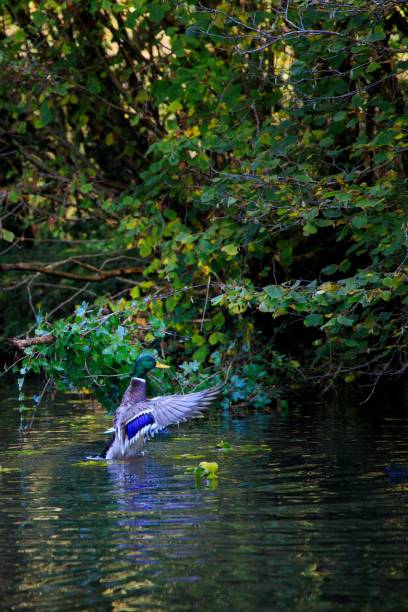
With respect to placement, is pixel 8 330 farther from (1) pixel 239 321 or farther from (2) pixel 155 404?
(2) pixel 155 404

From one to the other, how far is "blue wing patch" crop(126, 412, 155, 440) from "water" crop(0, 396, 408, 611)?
0.84ft

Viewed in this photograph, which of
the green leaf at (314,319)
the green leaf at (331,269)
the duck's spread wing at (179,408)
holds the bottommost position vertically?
the duck's spread wing at (179,408)

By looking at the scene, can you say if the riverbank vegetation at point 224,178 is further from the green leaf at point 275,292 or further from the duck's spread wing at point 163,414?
the duck's spread wing at point 163,414

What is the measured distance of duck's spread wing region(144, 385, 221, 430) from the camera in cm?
1201

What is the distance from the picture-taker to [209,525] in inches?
321

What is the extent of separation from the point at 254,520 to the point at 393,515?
91cm

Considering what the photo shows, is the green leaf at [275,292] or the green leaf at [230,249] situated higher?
the green leaf at [230,249]

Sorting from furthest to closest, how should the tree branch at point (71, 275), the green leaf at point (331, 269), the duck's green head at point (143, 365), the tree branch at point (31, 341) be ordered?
1. the tree branch at point (71, 275)
2. the duck's green head at point (143, 365)
3. the tree branch at point (31, 341)
4. the green leaf at point (331, 269)

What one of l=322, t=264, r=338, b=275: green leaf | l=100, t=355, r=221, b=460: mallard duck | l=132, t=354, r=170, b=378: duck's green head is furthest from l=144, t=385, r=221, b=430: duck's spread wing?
l=322, t=264, r=338, b=275: green leaf

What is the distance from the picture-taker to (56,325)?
12.9m

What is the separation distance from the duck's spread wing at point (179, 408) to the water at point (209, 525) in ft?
1.08

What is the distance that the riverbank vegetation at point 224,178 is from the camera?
11.8m

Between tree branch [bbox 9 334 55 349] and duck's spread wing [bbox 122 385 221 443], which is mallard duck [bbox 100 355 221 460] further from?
tree branch [bbox 9 334 55 349]

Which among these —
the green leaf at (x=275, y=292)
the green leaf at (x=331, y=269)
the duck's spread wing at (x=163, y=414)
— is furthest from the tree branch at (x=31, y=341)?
the green leaf at (x=331, y=269)
